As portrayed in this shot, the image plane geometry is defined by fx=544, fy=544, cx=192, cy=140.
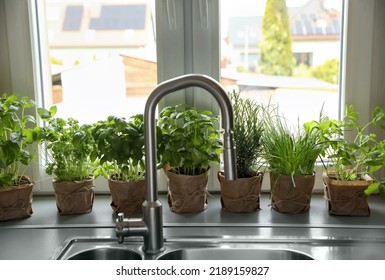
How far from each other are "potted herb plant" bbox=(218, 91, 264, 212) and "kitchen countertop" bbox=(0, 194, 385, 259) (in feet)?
0.11

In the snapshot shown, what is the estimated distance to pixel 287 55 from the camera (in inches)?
68.2

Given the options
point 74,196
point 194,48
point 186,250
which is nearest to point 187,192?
point 186,250

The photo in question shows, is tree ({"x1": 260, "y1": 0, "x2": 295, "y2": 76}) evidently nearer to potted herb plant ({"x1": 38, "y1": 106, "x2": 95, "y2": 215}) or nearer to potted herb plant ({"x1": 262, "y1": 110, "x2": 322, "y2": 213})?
potted herb plant ({"x1": 262, "y1": 110, "x2": 322, "y2": 213})

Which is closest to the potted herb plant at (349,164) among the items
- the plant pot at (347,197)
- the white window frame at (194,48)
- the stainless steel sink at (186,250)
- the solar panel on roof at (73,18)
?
the plant pot at (347,197)

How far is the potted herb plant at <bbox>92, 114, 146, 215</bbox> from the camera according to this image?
149cm

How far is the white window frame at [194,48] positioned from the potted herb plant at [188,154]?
0.60ft

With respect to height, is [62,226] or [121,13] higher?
[121,13]

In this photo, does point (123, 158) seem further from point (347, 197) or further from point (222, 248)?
point (347, 197)

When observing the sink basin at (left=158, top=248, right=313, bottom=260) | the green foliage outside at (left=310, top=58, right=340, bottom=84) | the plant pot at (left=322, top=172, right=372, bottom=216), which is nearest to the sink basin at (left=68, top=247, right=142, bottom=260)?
Answer: the sink basin at (left=158, top=248, right=313, bottom=260)

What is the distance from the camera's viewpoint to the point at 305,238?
143 cm

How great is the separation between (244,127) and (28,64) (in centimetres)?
72

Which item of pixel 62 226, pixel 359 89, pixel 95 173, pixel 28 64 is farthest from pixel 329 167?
pixel 28 64
